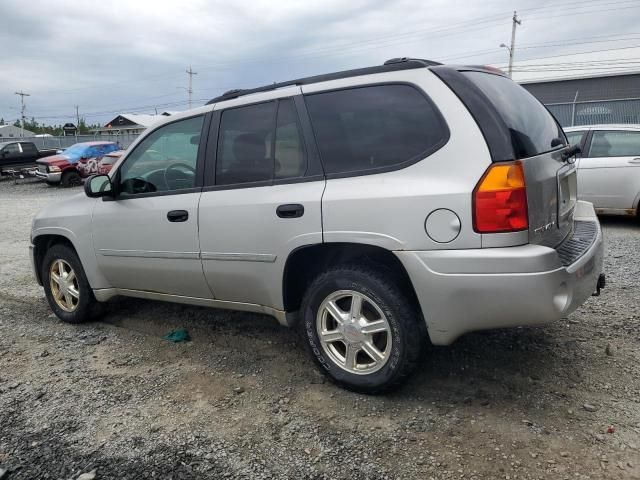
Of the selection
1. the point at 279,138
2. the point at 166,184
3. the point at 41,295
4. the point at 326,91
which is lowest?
the point at 41,295

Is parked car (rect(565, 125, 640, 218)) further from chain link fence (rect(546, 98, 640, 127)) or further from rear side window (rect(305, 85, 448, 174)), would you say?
chain link fence (rect(546, 98, 640, 127))

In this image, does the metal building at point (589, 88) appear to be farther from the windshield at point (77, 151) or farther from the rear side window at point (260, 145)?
the rear side window at point (260, 145)

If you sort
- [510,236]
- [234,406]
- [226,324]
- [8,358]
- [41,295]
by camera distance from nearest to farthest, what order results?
1. [510,236]
2. [234,406]
3. [8,358]
4. [226,324]
5. [41,295]

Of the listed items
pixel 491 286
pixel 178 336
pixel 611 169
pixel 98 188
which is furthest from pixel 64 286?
pixel 611 169

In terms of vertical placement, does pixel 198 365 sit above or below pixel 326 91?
below

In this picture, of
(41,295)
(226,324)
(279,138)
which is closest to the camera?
(279,138)

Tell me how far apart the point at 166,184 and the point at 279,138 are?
1.08 metres

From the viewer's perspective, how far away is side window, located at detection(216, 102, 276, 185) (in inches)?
133

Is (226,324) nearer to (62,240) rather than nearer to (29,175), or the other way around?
(62,240)

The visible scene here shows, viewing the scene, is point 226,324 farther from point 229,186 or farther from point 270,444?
point 270,444

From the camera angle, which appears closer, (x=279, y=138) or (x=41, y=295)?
(x=279, y=138)

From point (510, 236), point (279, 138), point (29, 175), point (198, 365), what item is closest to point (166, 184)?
point (279, 138)

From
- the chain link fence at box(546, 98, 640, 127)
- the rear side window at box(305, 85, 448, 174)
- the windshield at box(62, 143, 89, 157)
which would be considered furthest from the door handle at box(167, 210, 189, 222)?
the windshield at box(62, 143, 89, 157)

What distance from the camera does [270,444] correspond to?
107 inches
